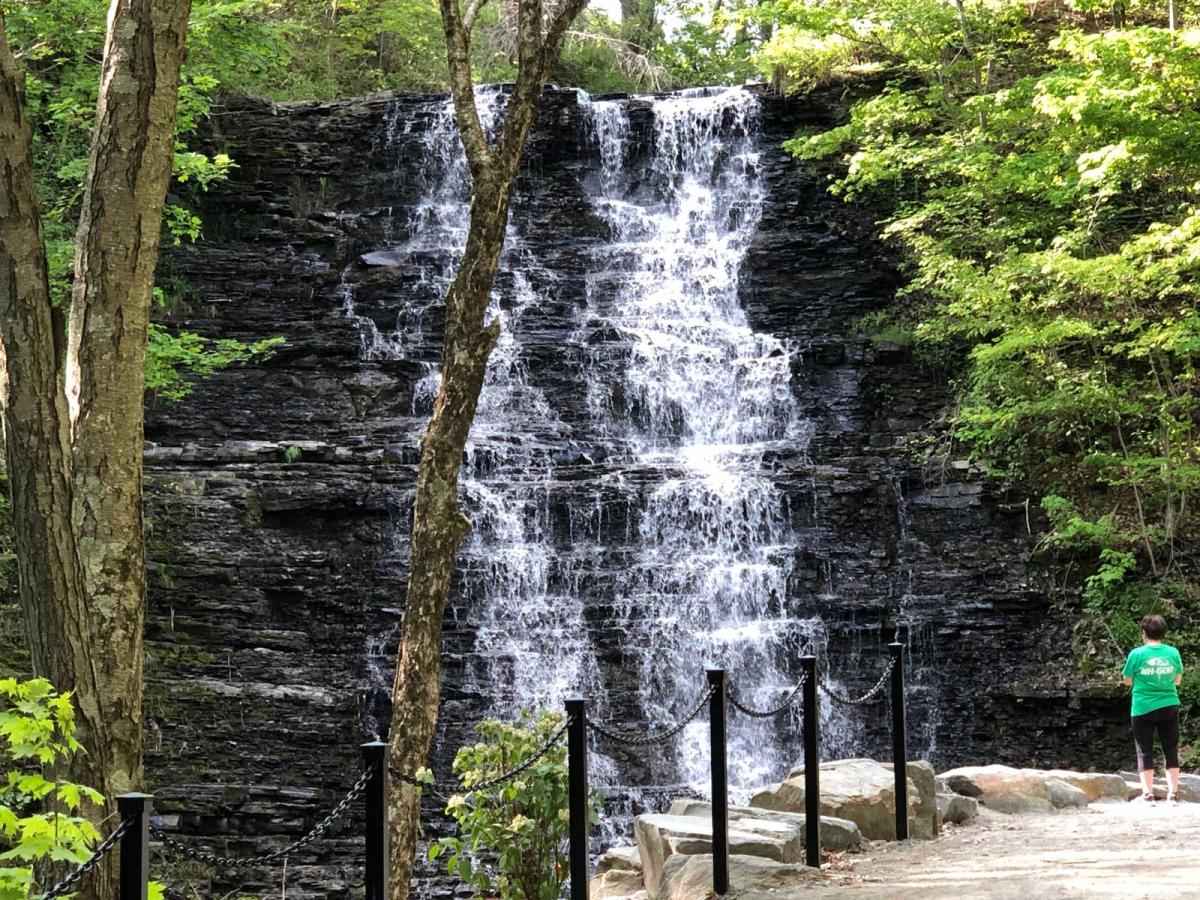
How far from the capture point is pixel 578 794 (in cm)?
592

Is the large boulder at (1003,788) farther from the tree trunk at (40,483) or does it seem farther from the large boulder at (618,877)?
the tree trunk at (40,483)

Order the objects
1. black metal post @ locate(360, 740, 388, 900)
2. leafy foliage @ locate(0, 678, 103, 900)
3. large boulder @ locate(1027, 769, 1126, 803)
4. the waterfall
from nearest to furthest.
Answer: leafy foliage @ locate(0, 678, 103, 900), black metal post @ locate(360, 740, 388, 900), large boulder @ locate(1027, 769, 1126, 803), the waterfall

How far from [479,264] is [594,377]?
414 inches

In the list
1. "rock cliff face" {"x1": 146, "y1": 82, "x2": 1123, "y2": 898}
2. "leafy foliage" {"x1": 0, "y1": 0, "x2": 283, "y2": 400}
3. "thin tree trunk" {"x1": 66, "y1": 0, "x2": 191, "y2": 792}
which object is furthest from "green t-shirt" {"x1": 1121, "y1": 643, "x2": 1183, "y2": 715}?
"leafy foliage" {"x1": 0, "y1": 0, "x2": 283, "y2": 400}

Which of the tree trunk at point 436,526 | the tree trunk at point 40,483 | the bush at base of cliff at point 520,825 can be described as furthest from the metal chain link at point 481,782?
the tree trunk at point 436,526

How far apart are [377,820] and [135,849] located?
48.2 inches

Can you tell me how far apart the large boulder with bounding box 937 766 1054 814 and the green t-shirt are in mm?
1142

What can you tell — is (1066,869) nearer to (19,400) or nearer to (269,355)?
(19,400)

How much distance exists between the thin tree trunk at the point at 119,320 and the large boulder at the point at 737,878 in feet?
9.26

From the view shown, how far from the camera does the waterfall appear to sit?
15836mm

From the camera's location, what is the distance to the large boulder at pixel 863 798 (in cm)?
833

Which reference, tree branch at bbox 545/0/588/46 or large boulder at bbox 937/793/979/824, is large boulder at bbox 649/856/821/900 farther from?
tree branch at bbox 545/0/588/46

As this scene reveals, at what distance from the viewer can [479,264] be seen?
9336mm

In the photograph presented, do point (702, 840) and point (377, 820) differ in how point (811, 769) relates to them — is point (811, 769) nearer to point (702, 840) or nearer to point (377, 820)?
point (702, 840)
